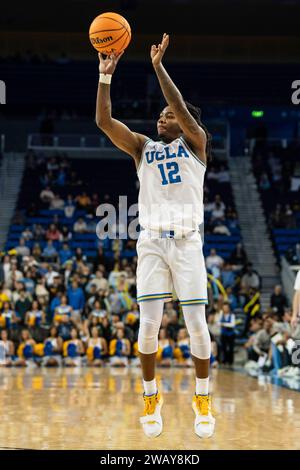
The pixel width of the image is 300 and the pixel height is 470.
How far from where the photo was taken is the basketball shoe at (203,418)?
22.7ft

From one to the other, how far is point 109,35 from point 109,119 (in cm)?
70

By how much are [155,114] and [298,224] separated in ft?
21.1

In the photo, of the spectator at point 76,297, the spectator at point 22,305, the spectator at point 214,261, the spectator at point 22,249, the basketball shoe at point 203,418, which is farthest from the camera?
the spectator at point 22,249

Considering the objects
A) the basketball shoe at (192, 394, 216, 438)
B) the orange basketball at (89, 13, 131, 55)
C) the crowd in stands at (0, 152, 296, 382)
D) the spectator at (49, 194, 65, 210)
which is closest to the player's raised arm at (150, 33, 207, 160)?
the orange basketball at (89, 13, 131, 55)

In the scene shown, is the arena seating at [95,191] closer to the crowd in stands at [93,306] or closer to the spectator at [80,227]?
the spectator at [80,227]

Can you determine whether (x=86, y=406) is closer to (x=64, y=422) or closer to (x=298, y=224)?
(x=64, y=422)

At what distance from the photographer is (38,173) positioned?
27.6 m

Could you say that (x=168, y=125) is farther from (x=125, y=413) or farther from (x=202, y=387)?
(x=125, y=413)

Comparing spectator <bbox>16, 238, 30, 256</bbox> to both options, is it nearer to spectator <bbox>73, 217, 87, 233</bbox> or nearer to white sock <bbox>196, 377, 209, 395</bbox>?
spectator <bbox>73, 217, 87, 233</bbox>

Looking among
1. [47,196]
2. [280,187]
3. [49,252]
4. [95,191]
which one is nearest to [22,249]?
[49,252]

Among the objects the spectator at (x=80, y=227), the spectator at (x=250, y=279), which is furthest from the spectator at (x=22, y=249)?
the spectator at (x=250, y=279)

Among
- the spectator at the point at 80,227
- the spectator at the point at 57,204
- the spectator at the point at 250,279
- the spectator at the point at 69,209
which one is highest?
the spectator at the point at 57,204

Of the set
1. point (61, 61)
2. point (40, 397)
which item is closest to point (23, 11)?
point (61, 61)

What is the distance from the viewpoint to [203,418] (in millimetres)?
7004
